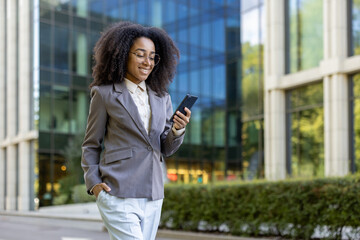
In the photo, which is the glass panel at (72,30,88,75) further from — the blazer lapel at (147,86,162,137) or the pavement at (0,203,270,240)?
the blazer lapel at (147,86,162,137)

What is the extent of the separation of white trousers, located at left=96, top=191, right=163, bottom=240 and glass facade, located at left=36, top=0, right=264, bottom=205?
26.8 metres

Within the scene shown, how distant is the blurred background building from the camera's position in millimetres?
19797

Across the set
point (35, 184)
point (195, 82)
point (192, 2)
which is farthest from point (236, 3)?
point (35, 184)

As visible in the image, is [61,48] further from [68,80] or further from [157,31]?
[157,31]

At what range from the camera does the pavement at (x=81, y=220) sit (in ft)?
40.6

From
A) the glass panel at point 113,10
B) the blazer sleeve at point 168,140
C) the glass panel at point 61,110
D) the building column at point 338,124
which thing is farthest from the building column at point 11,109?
the blazer sleeve at point 168,140

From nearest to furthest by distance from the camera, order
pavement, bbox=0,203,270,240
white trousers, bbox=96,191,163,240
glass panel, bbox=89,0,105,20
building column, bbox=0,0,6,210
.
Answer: white trousers, bbox=96,191,163,240, pavement, bbox=0,203,270,240, glass panel, bbox=89,0,105,20, building column, bbox=0,0,6,210

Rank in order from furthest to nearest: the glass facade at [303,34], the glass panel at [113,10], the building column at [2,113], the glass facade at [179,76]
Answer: the building column at [2,113]
the glass panel at [113,10]
the glass facade at [179,76]
the glass facade at [303,34]

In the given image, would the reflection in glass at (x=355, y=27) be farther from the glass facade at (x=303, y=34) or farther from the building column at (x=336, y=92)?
the glass facade at (x=303, y=34)

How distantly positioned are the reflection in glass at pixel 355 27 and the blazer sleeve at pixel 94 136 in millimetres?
17569

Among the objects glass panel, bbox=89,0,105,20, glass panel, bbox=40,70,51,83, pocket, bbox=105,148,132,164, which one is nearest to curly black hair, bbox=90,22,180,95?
pocket, bbox=105,148,132,164

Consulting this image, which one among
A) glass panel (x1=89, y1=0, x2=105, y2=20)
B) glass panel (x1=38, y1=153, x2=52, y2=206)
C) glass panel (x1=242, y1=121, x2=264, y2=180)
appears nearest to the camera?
glass panel (x1=242, y1=121, x2=264, y2=180)

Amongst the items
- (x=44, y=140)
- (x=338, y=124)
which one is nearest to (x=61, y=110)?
(x=44, y=140)

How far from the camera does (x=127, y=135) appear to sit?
3176 millimetres
